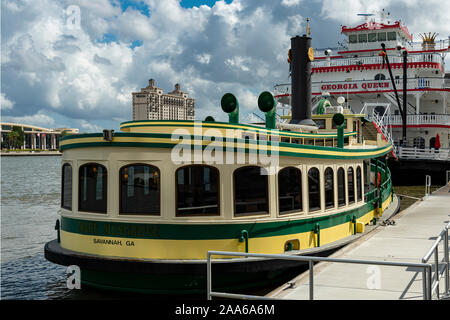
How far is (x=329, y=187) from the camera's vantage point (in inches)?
480

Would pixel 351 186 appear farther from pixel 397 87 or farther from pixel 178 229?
pixel 397 87

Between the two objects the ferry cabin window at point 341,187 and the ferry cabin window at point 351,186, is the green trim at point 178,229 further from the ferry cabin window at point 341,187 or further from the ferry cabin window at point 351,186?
the ferry cabin window at point 351,186

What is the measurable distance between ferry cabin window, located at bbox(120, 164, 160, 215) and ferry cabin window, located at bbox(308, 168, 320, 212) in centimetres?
359

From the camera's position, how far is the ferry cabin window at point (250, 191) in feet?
33.5

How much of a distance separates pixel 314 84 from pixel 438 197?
64.8 feet

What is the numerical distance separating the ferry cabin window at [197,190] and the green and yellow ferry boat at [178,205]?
20mm

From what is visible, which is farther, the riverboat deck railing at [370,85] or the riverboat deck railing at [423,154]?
the riverboat deck railing at [370,85]

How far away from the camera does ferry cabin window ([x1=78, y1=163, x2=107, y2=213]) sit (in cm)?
1027
